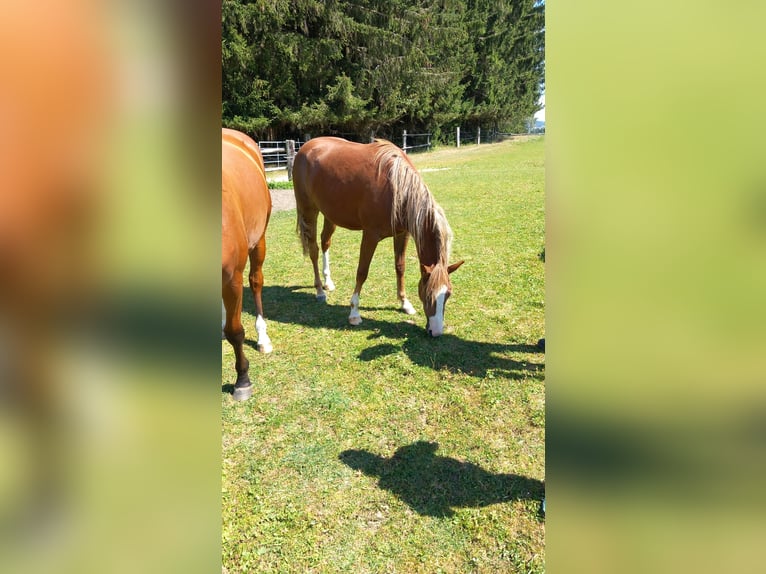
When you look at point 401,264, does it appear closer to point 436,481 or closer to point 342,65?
point 436,481

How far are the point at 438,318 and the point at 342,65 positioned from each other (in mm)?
24480

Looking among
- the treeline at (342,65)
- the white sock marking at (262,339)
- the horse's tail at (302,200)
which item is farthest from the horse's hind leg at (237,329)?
the treeline at (342,65)

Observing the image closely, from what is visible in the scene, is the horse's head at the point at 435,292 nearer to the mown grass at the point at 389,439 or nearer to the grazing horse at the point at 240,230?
the mown grass at the point at 389,439

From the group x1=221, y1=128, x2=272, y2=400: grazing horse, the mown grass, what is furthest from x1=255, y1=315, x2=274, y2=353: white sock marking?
the mown grass

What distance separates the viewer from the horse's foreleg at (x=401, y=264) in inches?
181

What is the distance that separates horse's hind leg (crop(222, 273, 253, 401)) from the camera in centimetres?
282

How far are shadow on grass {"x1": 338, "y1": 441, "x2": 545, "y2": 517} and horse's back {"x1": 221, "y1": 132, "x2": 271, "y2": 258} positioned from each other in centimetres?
167

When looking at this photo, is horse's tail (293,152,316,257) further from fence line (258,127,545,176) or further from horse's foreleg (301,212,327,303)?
fence line (258,127,545,176)

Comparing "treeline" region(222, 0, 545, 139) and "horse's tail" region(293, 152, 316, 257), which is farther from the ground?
"treeline" region(222, 0, 545, 139)

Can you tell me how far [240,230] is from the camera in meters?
2.74

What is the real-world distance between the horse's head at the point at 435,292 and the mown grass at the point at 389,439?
0.82ft
